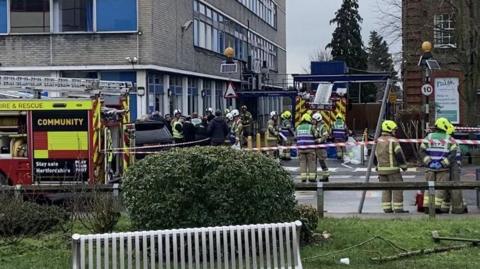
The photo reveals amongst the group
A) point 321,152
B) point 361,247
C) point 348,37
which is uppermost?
point 348,37

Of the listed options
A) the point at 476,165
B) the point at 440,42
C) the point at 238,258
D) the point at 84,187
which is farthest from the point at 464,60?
the point at 238,258

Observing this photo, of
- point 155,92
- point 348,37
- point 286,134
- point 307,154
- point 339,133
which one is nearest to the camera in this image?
→ point 307,154

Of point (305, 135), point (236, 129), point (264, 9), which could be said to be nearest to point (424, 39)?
point (236, 129)

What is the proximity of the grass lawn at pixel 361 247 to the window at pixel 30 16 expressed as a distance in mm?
21959

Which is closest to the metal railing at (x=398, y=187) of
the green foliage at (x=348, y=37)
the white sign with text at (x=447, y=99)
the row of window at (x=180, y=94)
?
the white sign with text at (x=447, y=99)

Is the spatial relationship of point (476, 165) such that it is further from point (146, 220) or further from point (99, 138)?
point (146, 220)

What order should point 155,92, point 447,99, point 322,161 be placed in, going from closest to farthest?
point 322,161 < point 447,99 < point 155,92

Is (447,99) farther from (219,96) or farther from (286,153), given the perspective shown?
(219,96)

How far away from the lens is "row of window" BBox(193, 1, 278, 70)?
40906 mm

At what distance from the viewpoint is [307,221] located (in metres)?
8.93

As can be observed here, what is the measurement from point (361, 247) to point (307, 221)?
0.68m

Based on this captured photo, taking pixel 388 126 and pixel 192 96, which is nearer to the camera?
pixel 388 126

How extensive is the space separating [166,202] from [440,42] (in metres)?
30.0

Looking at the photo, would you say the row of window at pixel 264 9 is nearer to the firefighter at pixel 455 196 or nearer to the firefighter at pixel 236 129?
the firefighter at pixel 236 129
